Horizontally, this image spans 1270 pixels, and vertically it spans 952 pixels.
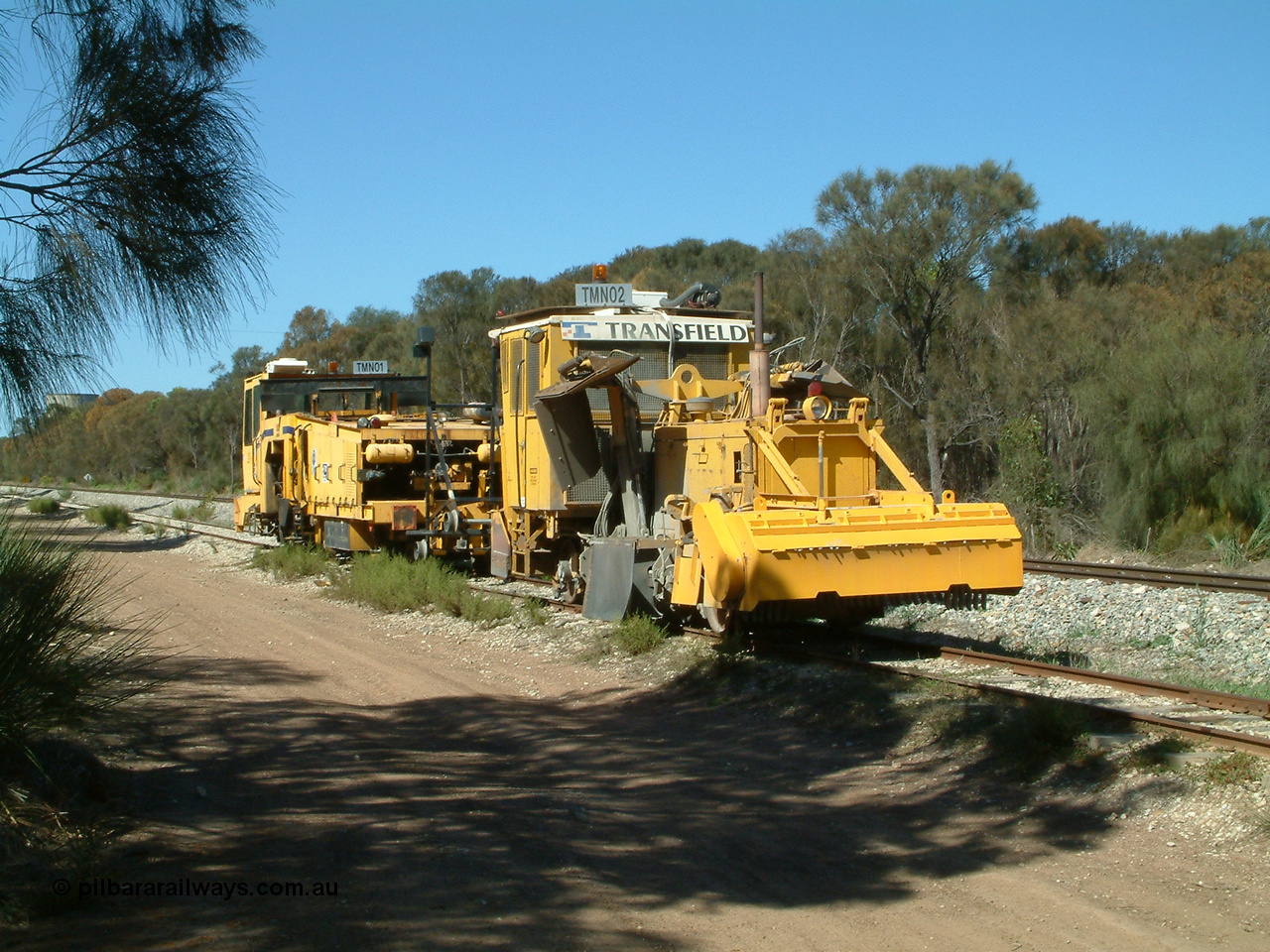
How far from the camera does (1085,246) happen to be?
39.3 m

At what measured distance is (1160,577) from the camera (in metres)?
13.6

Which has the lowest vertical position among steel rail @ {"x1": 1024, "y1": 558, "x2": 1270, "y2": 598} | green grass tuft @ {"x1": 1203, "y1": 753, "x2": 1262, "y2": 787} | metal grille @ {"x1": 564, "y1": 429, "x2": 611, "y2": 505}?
green grass tuft @ {"x1": 1203, "y1": 753, "x2": 1262, "y2": 787}

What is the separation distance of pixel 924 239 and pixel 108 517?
2031cm

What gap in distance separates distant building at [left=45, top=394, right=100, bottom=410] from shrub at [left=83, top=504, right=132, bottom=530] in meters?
23.4

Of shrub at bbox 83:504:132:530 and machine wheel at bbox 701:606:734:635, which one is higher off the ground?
shrub at bbox 83:504:132:530

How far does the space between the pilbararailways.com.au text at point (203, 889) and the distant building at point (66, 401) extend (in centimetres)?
186

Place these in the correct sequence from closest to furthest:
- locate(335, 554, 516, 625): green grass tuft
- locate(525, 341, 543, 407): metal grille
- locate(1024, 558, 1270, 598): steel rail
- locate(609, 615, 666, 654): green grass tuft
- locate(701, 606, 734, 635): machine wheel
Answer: locate(701, 606, 734, 635): machine wheel < locate(609, 615, 666, 654): green grass tuft < locate(525, 341, 543, 407): metal grille < locate(335, 554, 516, 625): green grass tuft < locate(1024, 558, 1270, 598): steel rail

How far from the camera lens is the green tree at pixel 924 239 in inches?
1059

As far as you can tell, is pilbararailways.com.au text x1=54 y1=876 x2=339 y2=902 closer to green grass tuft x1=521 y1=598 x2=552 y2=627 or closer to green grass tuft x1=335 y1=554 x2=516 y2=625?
green grass tuft x1=521 y1=598 x2=552 y2=627

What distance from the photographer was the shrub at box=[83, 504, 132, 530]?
2662cm

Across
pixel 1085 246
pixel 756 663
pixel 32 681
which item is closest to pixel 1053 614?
pixel 756 663

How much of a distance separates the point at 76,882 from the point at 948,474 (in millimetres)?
25161

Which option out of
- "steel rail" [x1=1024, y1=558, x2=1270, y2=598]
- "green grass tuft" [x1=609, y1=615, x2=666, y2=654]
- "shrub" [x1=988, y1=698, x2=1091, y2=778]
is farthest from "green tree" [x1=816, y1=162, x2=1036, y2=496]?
"shrub" [x1=988, y1=698, x2=1091, y2=778]

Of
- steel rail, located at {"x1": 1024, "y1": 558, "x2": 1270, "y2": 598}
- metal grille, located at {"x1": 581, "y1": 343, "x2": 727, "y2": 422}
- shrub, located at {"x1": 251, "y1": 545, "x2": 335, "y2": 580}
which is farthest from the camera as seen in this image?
shrub, located at {"x1": 251, "y1": 545, "x2": 335, "y2": 580}
